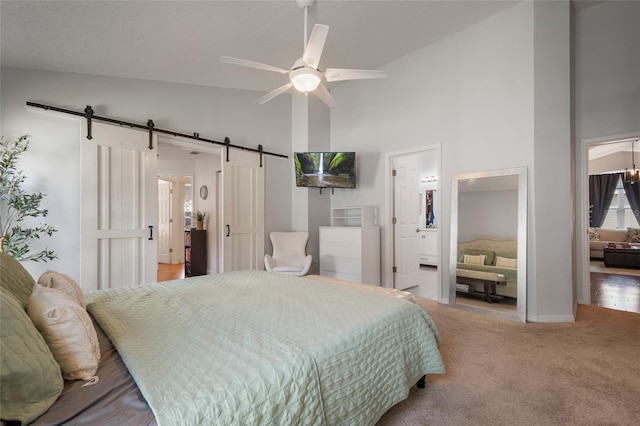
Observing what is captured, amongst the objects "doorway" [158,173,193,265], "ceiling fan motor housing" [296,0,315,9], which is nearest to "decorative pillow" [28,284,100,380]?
"ceiling fan motor housing" [296,0,315,9]

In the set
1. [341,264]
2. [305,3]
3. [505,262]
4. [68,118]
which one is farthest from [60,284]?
[505,262]

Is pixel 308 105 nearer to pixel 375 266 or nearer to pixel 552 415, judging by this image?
pixel 375 266

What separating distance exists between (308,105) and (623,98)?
154 inches

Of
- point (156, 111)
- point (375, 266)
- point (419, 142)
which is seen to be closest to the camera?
point (156, 111)

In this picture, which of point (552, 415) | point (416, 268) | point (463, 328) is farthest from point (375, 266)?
point (552, 415)

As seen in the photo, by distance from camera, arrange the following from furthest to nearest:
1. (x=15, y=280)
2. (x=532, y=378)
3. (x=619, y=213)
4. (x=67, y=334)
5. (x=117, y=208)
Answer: (x=619, y=213) → (x=117, y=208) → (x=532, y=378) → (x=15, y=280) → (x=67, y=334)

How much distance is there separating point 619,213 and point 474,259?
7209mm

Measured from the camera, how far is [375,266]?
4.18 m

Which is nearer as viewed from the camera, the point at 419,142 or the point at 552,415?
the point at 552,415

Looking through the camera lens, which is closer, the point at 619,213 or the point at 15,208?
the point at 15,208

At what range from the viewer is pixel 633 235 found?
6.66 metres

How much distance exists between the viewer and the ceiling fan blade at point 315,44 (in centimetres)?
204

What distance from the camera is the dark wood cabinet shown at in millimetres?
5301

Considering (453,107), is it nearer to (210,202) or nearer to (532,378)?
(532,378)
